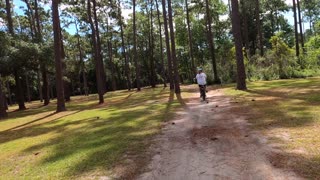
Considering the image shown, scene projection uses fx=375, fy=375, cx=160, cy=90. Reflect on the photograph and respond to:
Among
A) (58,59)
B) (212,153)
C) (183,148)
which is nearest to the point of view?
(212,153)

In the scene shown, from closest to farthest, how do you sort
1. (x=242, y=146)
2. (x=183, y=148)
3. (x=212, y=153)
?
(x=212, y=153), (x=242, y=146), (x=183, y=148)

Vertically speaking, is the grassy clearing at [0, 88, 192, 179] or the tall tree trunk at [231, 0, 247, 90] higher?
the tall tree trunk at [231, 0, 247, 90]

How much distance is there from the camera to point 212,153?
739 cm

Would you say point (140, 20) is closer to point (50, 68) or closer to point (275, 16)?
point (275, 16)

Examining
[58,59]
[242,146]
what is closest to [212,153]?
[242,146]

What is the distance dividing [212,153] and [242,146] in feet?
2.48

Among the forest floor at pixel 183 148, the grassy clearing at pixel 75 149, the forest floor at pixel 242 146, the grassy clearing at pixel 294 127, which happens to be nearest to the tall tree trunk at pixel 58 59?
the grassy clearing at pixel 75 149

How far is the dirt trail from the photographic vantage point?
20.0 feet

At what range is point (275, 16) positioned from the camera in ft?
216

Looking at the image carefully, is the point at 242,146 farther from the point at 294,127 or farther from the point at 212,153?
the point at 294,127

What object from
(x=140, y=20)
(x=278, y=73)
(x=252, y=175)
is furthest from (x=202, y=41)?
(x=252, y=175)

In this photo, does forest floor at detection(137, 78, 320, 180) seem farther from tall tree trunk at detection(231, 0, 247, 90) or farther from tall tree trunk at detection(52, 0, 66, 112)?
tall tree trunk at detection(52, 0, 66, 112)

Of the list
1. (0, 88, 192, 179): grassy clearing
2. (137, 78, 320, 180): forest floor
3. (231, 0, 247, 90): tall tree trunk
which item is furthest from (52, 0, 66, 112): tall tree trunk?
(137, 78, 320, 180): forest floor

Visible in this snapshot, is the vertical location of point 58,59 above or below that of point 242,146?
above
